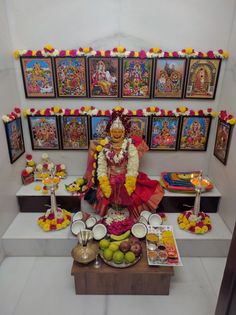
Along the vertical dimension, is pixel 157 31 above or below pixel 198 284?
above

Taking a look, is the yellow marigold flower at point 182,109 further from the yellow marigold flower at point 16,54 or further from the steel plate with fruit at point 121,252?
the yellow marigold flower at point 16,54

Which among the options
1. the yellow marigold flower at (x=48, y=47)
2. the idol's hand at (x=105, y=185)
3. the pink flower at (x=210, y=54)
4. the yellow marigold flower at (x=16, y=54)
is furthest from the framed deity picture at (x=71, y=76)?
the pink flower at (x=210, y=54)

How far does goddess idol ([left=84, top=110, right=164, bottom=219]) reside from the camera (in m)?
Result: 2.24

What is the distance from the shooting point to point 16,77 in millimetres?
2418

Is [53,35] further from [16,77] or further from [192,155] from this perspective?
[192,155]

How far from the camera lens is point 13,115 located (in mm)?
2322

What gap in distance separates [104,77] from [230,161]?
4.62ft

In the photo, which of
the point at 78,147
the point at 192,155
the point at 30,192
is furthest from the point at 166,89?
the point at 30,192

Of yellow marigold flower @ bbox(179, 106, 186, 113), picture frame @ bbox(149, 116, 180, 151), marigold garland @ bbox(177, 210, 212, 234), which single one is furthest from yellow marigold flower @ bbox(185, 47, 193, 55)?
marigold garland @ bbox(177, 210, 212, 234)

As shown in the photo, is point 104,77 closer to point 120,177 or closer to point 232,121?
point 120,177

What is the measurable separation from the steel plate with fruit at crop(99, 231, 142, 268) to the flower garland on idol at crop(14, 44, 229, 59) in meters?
1.64

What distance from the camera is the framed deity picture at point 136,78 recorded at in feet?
7.68

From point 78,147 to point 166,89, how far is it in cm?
107

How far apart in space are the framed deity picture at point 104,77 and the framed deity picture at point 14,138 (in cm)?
78
